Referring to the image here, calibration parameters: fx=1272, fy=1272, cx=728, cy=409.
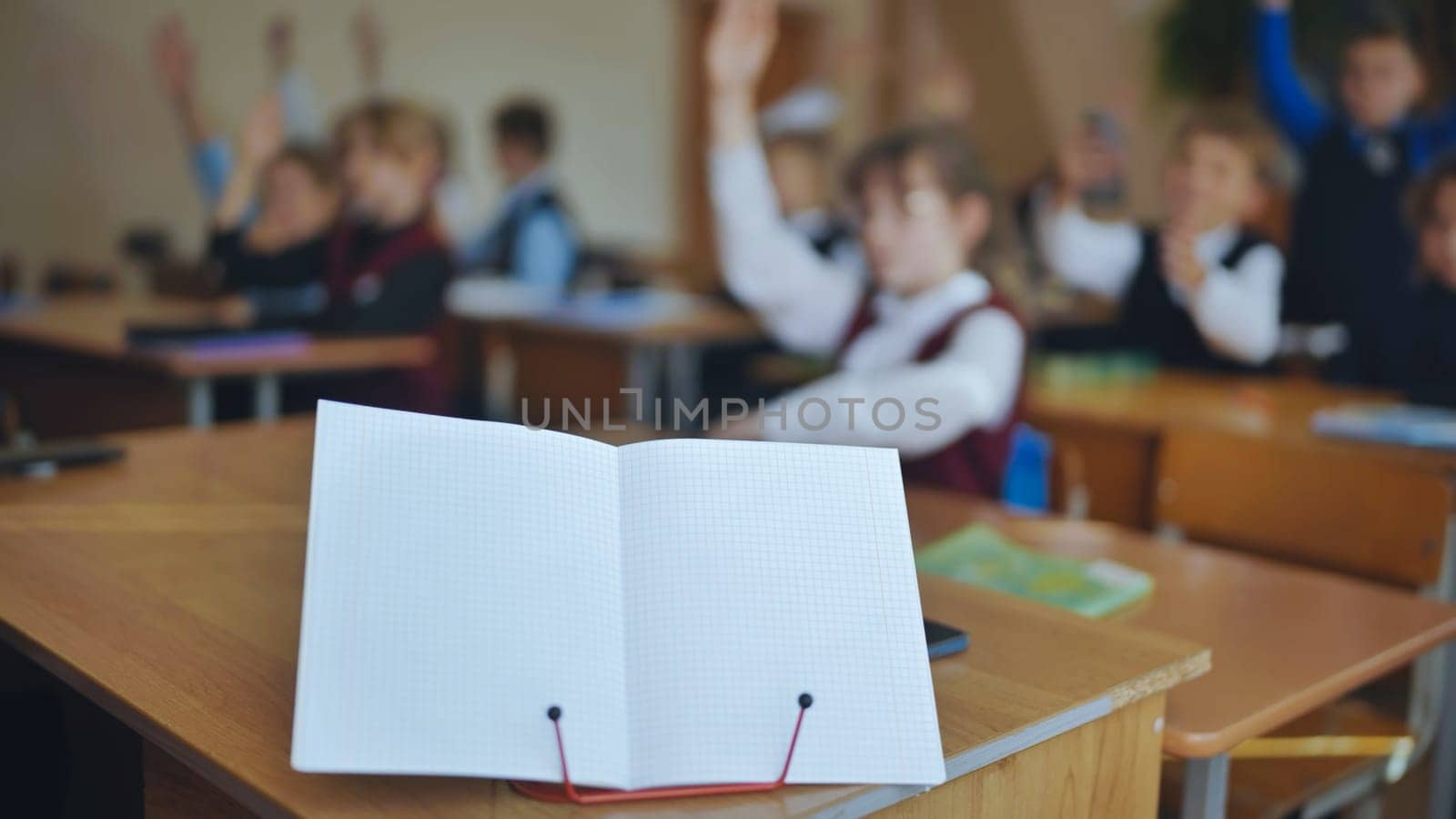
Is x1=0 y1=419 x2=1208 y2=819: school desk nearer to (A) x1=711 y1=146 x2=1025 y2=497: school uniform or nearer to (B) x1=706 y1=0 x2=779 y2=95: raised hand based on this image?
(A) x1=711 y1=146 x2=1025 y2=497: school uniform

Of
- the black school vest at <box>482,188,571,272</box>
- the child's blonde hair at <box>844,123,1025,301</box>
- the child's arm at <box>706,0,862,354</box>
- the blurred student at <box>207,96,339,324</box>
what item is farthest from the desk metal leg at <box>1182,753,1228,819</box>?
the black school vest at <box>482,188,571,272</box>

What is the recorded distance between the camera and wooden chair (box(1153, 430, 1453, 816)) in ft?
4.46

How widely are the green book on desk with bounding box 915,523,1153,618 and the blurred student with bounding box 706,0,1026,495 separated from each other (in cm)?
30

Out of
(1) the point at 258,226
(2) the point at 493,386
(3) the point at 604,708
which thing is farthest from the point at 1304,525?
(2) the point at 493,386

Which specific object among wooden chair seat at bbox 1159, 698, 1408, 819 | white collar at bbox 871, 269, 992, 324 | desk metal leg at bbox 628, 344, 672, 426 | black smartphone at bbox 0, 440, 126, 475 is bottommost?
desk metal leg at bbox 628, 344, 672, 426

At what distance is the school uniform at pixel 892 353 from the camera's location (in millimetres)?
1611

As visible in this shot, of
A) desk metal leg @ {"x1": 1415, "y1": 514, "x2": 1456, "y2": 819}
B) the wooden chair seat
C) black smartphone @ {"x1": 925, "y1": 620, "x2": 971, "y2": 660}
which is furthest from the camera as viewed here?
desk metal leg @ {"x1": 1415, "y1": 514, "x2": 1456, "y2": 819}

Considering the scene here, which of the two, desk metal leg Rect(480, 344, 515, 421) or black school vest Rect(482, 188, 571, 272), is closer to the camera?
desk metal leg Rect(480, 344, 515, 421)

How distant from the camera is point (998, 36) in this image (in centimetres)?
726

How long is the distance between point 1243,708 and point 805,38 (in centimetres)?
749

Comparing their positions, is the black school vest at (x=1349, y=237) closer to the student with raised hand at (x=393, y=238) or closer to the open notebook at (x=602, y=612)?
the student with raised hand at (x=393, y=238)

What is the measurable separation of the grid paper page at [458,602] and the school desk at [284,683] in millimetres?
36

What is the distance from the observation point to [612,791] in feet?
2.20

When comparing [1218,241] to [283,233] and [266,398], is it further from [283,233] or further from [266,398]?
[283,233]
